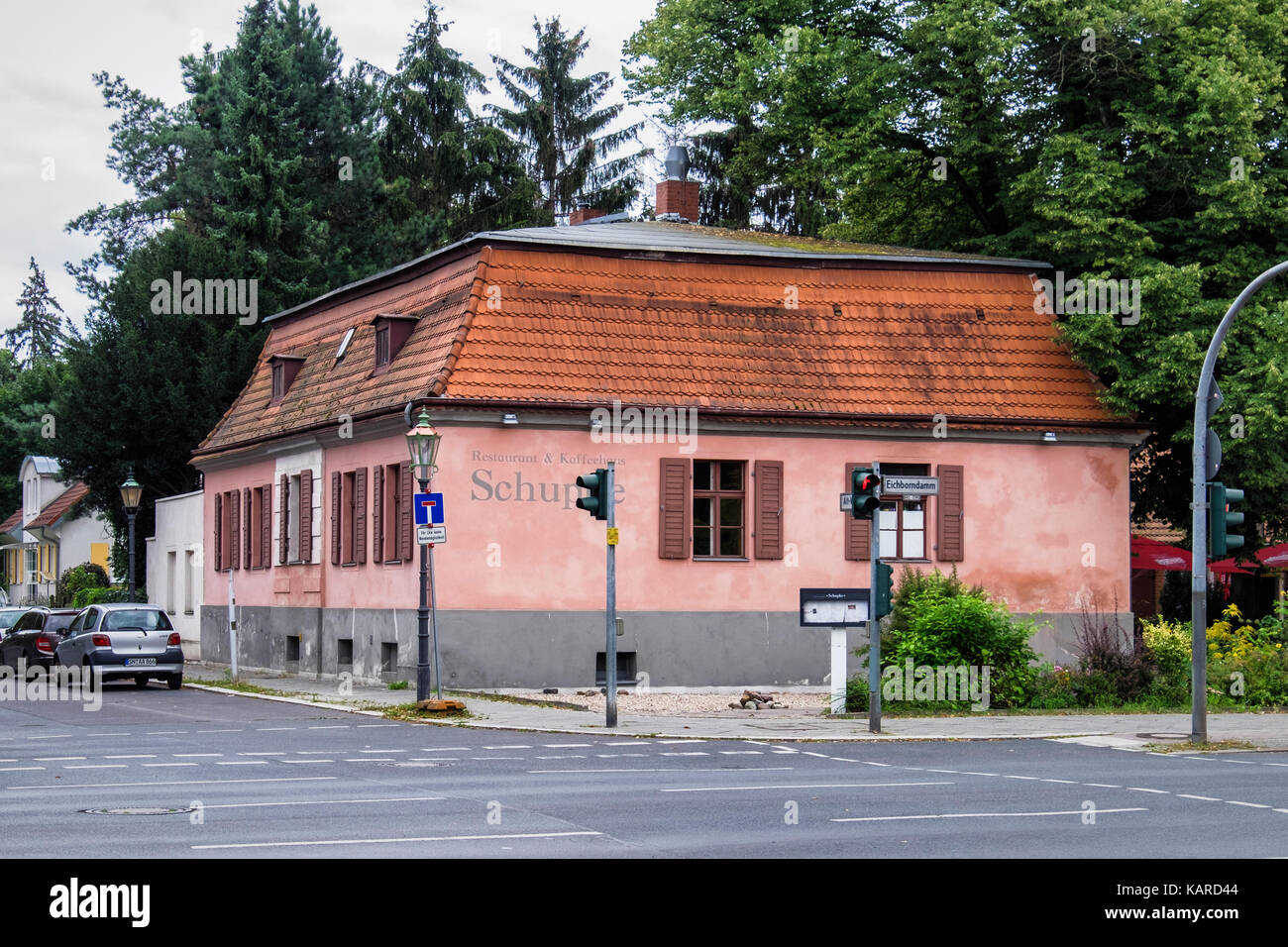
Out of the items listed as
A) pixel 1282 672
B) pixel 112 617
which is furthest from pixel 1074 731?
pixel 112 617

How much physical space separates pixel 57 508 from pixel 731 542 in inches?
2190

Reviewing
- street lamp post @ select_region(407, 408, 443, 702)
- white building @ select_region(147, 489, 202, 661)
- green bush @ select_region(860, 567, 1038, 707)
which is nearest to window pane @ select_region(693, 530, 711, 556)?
green bush @ select_region(860, 567, 1038, 707)

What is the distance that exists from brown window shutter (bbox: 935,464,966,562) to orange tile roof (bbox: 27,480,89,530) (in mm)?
53561

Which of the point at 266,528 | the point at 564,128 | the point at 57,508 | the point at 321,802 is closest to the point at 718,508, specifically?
the point at 266,528

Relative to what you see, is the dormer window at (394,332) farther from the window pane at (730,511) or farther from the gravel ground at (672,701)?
the gravel ground at (672,701)

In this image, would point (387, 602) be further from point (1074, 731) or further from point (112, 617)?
point (1074, 731)

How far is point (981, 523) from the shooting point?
34.1 metres

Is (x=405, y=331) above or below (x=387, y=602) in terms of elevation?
above

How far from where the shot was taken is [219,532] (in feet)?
144

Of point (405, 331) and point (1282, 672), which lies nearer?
point (1282, 672)

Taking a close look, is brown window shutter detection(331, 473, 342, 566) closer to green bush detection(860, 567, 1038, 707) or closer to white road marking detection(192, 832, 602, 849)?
green bush detection(860, 567, 1038, 707)

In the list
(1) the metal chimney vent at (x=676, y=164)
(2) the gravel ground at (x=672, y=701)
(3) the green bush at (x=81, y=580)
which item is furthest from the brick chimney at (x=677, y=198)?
(3) the green bush at (x=81, y=580)
